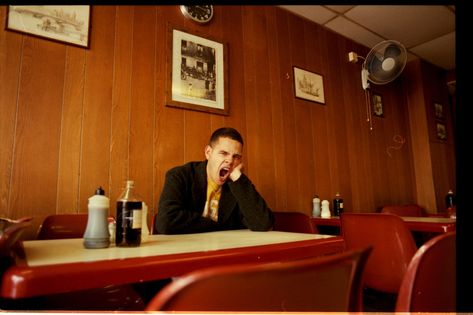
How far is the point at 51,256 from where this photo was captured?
2.50 ft

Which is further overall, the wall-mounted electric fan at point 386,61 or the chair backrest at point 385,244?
the wall-mounted electric fan at point 386,61

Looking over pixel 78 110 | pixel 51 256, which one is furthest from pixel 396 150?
pixel 51 256

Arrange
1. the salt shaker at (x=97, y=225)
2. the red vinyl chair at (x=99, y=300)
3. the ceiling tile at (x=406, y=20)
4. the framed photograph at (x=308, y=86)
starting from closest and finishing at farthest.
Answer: the salt shaker at (x=97, y=225)
the red vinyl chair at (x=99, y=300)
the framed photograph at (x=308, y=86)
the ceiling tile at (x=406, y=20)

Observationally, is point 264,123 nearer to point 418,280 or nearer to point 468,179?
point 468,179

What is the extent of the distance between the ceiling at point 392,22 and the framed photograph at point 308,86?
0.68 meters

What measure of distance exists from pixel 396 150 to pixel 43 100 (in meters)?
4.25

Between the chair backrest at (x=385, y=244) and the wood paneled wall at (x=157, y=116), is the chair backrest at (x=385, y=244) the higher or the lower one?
the lower one

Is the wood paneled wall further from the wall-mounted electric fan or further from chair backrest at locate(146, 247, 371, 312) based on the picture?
chair backrest at locate(146, 247, 371, 312)

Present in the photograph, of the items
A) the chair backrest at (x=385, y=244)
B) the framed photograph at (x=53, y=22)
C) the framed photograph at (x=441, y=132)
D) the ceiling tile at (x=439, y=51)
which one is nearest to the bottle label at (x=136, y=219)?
the chair backrest at (x=385, y=244)

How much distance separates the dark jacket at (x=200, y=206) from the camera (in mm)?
1453

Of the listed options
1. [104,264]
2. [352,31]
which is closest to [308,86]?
[352,31]

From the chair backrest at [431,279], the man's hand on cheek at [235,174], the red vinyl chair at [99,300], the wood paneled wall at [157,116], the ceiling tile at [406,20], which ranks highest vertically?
the ceiling tile at [406,20]

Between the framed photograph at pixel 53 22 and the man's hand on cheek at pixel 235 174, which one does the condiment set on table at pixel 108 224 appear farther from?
the framed photograph at pixel 53 22

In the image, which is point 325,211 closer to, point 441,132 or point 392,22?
point 392,22
